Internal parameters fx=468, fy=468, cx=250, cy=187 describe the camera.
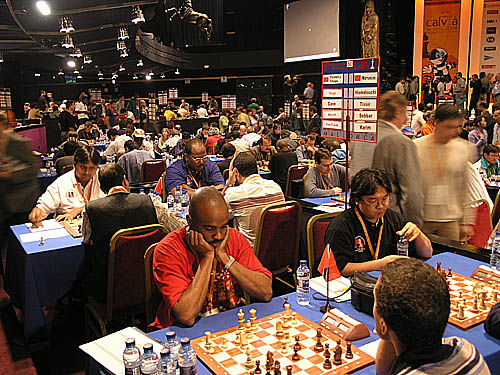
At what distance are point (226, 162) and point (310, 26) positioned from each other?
11399 mm

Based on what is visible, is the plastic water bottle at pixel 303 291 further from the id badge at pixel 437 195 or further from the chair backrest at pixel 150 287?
the id badge at pixel 437 195

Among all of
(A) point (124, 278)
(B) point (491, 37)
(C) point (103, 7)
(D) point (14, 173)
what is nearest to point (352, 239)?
(A) point (124, 278)

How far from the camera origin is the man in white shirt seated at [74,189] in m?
4.45

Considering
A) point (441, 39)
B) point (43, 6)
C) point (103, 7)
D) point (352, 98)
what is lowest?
point (352, 98)

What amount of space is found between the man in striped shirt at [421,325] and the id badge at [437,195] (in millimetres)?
2333

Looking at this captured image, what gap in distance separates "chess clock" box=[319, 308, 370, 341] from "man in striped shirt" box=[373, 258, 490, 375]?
1.86 feet

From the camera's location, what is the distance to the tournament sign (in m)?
3.73

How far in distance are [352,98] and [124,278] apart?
2315 mm

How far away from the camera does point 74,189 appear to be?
4551mm

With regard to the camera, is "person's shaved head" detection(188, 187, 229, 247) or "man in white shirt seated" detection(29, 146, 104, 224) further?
"man in white shirt seated" detection(29, 146, 104, 224)

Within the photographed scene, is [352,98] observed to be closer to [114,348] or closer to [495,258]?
[495,258]

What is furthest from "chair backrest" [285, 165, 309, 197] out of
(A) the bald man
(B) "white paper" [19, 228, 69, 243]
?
(A) the bald man

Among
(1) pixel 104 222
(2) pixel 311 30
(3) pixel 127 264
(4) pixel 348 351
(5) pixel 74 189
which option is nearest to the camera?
(4) pixel 348 351

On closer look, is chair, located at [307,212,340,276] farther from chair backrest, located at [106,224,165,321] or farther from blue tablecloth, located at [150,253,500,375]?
chair backrest, located at [106,224,165,321]
